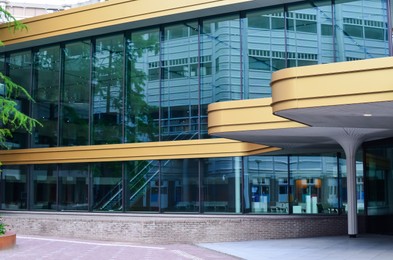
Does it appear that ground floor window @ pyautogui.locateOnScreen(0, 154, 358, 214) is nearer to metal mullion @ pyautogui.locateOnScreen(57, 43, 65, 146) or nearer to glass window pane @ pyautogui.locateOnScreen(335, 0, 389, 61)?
metal mullion @ pyautogui.locateOnScreen(57, 43, 65, 146)

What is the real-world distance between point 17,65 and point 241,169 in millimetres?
13676

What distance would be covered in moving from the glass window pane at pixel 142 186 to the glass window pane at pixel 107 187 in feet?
1.49

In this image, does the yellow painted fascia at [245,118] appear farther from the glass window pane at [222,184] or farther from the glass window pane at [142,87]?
the glass window pane at [142,87]

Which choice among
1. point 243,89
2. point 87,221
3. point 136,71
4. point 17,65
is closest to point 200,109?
point 243,89

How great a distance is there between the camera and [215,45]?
982 inches

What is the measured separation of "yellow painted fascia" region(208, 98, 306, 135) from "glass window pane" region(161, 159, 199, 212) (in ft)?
23.5

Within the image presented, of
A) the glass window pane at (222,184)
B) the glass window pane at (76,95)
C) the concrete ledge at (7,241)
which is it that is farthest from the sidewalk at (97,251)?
the glass window pane at (76,95)

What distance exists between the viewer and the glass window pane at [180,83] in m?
25.2

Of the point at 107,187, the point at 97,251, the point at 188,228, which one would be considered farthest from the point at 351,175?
the point at 107,187

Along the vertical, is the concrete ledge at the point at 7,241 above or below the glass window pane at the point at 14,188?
below

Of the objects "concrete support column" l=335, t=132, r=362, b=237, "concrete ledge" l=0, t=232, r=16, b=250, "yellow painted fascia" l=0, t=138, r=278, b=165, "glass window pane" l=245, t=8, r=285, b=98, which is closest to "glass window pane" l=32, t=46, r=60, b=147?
"yellow painted fascia" l=0, t=138, r=278, b=165

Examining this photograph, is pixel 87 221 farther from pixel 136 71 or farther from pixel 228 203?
pixel 136 71

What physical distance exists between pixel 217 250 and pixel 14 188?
1512 centimetres

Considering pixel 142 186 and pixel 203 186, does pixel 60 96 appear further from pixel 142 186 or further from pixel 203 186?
pixel 203 186
